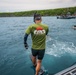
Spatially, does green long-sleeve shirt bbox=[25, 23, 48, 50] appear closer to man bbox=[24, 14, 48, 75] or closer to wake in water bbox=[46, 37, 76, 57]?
man bbox=[24, 14, 48, 75]

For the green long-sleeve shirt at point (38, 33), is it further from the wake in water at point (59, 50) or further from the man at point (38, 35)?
the wake in water at point (59, 50)

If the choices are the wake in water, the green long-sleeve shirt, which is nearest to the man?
the green long-sleeve shirt

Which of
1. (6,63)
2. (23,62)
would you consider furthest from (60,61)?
(6,63)

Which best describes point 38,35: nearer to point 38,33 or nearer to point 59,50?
point 38,33

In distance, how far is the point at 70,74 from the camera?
20.8 feet

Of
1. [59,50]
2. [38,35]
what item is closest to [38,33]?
[38,35]

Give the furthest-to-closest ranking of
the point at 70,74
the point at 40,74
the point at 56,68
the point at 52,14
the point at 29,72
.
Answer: the point at 52,14 → the point at 56,68 → the point at 29,72 → the point at 40,74 → the point at 70,74

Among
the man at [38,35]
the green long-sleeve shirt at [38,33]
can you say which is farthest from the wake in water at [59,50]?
the green long-sleeve shirt at [38,33]

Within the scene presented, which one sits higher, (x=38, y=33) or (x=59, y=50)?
(x=38, y=33)

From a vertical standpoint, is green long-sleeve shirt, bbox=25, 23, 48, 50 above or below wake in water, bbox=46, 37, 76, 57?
above

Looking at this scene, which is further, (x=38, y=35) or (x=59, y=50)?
(x=59, y=50)

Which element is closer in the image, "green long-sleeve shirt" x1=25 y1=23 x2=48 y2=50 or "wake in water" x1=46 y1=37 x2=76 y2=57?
"green long-sleeve shirt" x1=25 y1=23 x2=48 y2=50

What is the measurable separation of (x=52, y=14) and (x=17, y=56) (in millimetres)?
186131

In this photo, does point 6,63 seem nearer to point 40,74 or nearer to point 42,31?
point 40,74
